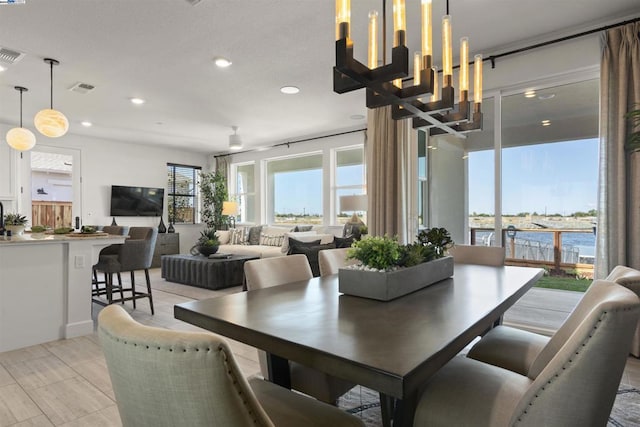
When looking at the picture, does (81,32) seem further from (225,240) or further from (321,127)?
(225,240)

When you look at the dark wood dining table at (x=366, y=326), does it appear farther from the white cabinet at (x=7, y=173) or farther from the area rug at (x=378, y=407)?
the white cabinet at (x=7, y=173)

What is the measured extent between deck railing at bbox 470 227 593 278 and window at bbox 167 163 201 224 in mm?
6722

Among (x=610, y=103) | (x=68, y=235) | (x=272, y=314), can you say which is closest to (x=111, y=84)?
(x=68, y=235)

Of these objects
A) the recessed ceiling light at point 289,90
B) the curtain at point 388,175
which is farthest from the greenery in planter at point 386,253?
the recessed ceiling light at point 289,90

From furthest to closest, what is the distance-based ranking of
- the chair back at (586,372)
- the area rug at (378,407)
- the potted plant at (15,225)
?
the potted plant at (15,225) → the area rug at (378,407) → the chair back at (586,372)

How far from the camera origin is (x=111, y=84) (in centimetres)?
424

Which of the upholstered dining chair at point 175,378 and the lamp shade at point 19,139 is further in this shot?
the lamp shade at point 19,139

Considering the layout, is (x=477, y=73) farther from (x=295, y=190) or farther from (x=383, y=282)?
(x=295, y=190)

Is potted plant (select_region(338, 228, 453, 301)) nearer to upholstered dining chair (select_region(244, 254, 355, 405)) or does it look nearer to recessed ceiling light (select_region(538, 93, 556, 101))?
upholstered dining chair (select_region(244, 254, 355, 405))

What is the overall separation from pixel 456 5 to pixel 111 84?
3817mm

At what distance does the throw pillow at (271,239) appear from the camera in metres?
7.02

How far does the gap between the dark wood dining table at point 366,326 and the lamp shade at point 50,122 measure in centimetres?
354

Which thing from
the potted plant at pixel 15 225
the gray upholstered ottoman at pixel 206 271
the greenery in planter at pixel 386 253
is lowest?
the gray upholstered ottoman at pixel 206 271

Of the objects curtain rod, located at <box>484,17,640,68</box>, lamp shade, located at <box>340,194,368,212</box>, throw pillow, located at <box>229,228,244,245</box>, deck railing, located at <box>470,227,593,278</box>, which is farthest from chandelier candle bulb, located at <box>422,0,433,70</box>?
throw pillow, located at <box>229,228,244,245</box>
